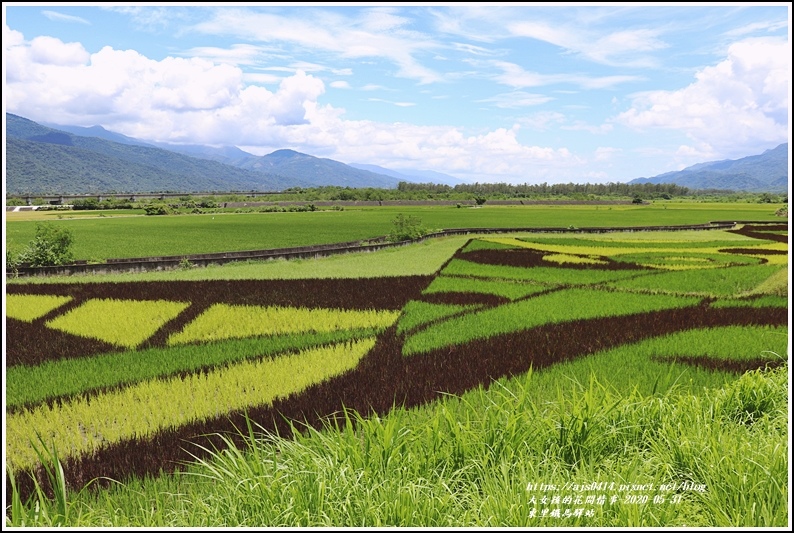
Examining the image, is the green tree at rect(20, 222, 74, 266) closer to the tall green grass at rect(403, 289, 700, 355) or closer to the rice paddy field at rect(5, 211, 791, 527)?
the rice paddy field at rect(5, 211, 791, 527)

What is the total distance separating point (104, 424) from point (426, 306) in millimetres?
9245

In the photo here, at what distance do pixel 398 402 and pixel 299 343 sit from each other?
3.98 m

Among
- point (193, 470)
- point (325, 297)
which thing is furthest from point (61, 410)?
point (325, 297)

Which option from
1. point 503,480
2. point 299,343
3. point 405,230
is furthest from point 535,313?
point 405,230

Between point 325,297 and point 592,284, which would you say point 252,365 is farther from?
point 592,284

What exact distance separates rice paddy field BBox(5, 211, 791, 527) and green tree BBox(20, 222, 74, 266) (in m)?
2.93

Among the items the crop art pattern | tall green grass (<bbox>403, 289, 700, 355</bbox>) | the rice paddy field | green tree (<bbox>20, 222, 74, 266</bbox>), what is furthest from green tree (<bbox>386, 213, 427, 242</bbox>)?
tall green grass (<bbox>403, 289, 700, 355</bbox>)

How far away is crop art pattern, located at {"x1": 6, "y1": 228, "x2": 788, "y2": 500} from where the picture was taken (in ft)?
21.2

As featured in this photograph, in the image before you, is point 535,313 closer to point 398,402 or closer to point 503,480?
point 398,402

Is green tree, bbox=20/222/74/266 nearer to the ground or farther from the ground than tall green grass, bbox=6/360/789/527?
farther from the ground

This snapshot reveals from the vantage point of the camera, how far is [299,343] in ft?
34.6

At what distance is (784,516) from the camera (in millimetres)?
3395

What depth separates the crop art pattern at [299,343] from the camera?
255 inches

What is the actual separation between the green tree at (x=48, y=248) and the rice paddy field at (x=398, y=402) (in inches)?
115
